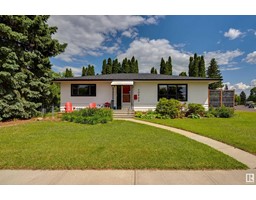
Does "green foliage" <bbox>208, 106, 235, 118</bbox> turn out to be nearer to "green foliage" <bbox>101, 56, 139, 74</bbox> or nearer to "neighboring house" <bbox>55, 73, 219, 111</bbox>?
"neighboring house" <bbox>55, 73, 219, 111</bbox>

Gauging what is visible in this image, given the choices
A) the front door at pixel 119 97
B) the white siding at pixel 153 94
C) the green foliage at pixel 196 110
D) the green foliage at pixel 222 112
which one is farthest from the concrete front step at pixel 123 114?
the green foliage at pixel 222 112

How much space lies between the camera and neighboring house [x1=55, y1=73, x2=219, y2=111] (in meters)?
13.8

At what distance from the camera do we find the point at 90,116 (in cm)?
1007

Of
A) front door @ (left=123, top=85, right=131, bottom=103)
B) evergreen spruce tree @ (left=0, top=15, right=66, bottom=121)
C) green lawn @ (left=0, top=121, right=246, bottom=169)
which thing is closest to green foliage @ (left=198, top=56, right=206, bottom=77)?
front door @ (left=123, top=85, right=131, bottom=103)

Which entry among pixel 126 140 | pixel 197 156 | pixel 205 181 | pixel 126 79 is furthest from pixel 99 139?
pixel 126 79

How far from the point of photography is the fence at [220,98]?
14.4 m

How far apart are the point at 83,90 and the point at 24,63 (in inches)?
189

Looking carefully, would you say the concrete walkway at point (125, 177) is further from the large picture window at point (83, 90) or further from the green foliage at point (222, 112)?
the large picture window at point (83, 90)

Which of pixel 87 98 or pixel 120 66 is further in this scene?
pixel 120 66

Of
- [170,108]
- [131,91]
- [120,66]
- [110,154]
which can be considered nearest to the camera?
[110,154]

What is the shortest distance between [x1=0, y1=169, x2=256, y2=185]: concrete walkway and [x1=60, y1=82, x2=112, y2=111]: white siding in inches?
429

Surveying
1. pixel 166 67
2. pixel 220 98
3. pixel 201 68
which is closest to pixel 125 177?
pixel 220 98

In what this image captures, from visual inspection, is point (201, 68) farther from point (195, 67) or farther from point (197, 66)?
point (195, 67)

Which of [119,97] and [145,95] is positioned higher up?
[145,95]
